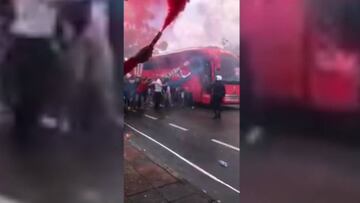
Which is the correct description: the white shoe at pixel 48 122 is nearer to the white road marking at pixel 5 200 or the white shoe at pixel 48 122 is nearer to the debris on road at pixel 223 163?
the white road marking at pixel 5 200

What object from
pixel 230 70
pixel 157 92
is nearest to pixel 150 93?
pixel 157 92

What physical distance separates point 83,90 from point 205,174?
2.59 ft

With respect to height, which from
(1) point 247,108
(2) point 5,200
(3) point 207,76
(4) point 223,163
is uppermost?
(3) point 207,76

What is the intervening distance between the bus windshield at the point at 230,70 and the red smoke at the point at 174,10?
353 millimetres

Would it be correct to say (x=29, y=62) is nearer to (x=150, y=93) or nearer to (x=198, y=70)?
(x=150, y=93)

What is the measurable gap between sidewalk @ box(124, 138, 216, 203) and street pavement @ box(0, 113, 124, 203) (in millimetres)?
51

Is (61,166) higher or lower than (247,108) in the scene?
lower

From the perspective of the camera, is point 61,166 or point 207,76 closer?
point 61,166

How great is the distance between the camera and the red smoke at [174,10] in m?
1.79

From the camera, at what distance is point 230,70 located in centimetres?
185

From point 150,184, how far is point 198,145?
334mm

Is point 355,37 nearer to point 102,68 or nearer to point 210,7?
point 210,7

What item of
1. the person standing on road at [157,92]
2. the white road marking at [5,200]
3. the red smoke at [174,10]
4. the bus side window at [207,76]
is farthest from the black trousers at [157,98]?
the white road marking at [5,200]

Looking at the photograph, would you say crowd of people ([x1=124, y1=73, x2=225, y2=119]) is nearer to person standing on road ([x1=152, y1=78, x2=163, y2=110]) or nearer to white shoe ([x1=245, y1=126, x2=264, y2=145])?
person standing on road ([x1=152, y1=78, x2=163, y2=110])
